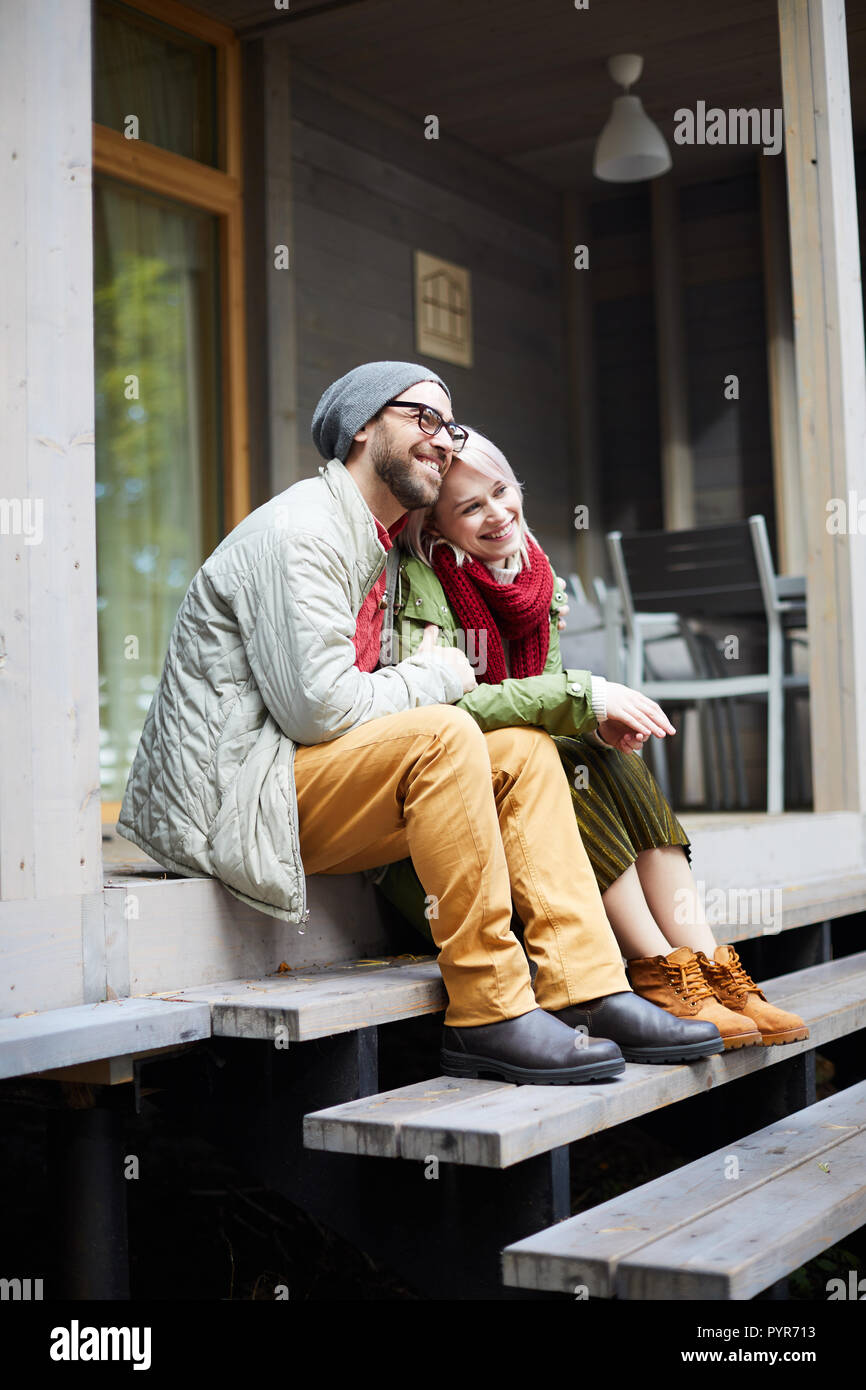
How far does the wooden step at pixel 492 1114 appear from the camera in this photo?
1725mm

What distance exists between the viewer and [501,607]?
2514 millimetres

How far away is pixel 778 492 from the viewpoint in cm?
673

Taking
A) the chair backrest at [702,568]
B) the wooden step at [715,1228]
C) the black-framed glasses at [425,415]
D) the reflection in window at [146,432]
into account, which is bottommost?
the wooden step at [715,1228]

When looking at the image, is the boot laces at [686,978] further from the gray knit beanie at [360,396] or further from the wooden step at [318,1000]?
the gray knit beanie at [360,396]

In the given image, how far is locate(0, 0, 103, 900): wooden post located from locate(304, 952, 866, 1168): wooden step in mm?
477

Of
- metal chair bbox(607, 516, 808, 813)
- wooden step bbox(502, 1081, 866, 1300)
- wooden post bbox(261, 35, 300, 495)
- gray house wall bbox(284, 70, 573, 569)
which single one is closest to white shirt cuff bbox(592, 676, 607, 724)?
wooden step bbox(502, 1081, 866, 1300)

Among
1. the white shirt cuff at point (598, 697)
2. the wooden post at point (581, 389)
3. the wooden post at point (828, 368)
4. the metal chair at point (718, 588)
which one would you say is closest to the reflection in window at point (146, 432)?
the metal chair at point (718, 588)

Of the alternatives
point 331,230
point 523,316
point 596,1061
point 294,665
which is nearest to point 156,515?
point 331,230

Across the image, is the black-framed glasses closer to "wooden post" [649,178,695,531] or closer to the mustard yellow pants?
the mustard yellow pants

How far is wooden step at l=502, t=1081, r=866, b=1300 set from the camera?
1547 millimetres

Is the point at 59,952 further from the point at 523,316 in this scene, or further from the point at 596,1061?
the point at 523,316

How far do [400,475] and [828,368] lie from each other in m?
1.92

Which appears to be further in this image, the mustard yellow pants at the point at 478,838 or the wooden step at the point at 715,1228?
the mustard yellow pants at the point at 478,838
